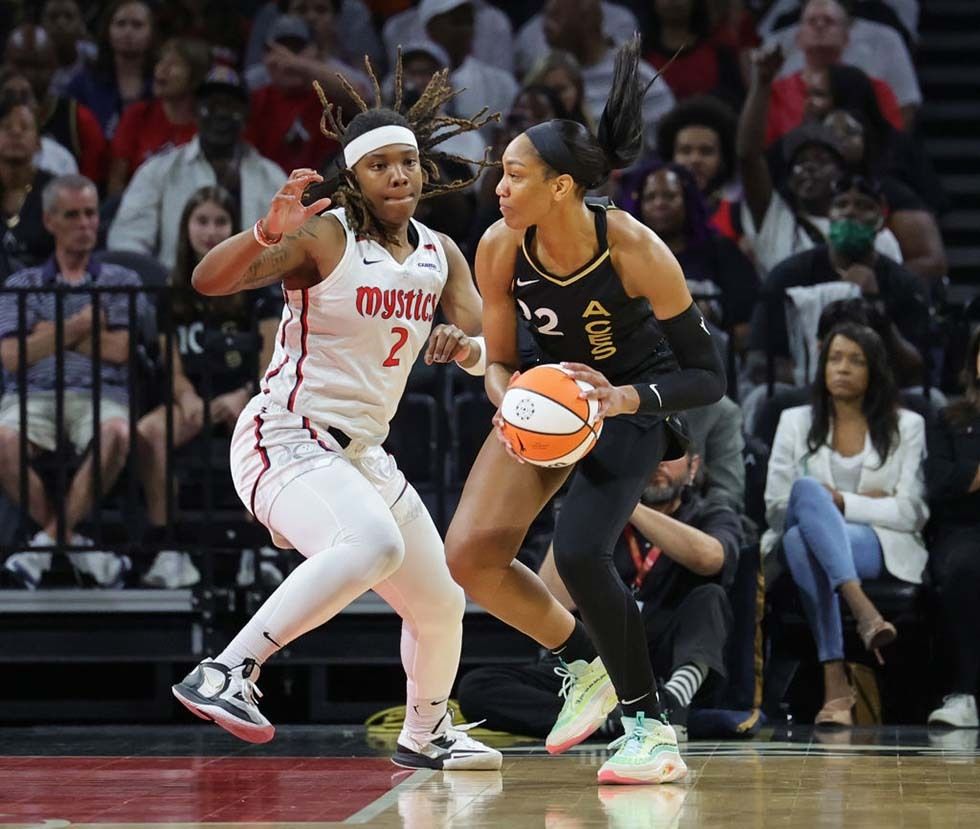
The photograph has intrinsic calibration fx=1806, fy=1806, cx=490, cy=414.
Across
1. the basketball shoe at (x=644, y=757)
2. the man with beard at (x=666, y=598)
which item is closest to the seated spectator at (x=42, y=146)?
the man with beard at (x=666, y=598)

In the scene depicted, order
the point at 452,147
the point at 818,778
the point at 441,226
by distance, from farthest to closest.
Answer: the point at 452,147 → the point at 441,226 → the point at 818,778

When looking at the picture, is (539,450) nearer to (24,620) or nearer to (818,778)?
(818,778)

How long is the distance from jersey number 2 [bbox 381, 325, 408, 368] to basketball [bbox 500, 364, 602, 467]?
18.5 inches

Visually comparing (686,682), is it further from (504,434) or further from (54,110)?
(54,110)

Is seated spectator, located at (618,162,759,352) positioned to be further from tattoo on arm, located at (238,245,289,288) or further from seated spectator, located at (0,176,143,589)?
tattoo on arm, located at (238,245,289,288)

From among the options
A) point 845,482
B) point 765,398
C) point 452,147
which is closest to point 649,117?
point 452,147

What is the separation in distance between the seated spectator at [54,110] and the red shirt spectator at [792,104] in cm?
345

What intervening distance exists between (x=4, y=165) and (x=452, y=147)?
2158mm

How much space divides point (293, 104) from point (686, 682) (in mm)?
4485

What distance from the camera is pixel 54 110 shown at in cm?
929

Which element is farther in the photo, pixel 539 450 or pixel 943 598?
pixel 943 598

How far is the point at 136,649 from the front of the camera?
6996 mm

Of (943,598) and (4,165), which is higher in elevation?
(4,165)

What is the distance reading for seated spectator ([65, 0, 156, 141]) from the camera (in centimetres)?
965
